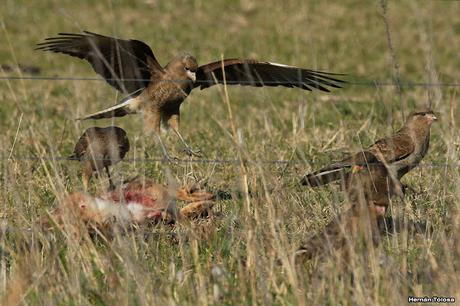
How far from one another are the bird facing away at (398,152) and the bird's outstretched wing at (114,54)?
1.46 metres

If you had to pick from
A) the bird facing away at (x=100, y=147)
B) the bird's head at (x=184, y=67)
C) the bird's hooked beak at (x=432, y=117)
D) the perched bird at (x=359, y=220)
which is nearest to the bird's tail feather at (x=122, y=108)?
the bird's head at (x=184, y=67)

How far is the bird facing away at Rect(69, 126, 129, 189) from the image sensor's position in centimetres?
686

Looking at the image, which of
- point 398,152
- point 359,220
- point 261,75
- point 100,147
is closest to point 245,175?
point 359,220

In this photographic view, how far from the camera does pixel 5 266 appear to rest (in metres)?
4.88

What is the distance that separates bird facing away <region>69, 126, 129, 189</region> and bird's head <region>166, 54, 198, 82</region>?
103 cm

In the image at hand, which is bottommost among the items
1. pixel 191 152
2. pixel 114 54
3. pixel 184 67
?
pixel 191 152

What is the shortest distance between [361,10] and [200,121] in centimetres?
720

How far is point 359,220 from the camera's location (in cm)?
480

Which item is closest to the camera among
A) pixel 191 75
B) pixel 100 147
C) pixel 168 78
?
pixel 100 147

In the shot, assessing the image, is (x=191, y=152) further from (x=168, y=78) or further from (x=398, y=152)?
(x=398, y=152)

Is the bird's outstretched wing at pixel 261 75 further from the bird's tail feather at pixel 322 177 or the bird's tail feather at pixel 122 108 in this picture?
the bird's tail feather at pixel 322 177

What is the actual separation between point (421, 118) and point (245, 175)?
3.05 metres

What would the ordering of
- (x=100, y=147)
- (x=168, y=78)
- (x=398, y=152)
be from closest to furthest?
(x=100, y=147)
(x=398, y=152)
(x=168, y=78)

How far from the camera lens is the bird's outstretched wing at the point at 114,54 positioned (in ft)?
24.0
